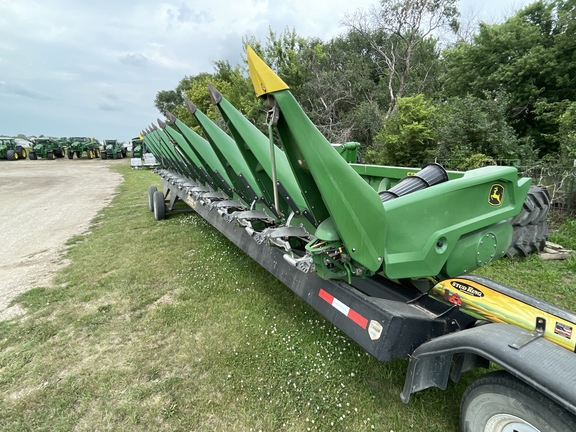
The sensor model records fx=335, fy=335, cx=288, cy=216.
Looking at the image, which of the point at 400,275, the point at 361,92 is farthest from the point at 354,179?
the point at 361,92

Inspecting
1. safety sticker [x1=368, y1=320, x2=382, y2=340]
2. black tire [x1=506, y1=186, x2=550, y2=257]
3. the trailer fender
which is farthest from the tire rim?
black tire [x1=506, y1=186, x2=550, y2=257]

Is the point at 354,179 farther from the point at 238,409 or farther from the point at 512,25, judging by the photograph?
the point at 512,25

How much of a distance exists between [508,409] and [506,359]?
10.9 inches

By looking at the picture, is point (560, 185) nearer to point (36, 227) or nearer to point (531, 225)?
point (531, 225)

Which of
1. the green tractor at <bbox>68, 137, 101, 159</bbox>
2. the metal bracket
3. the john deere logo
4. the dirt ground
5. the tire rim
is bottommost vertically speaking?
the dirt ground

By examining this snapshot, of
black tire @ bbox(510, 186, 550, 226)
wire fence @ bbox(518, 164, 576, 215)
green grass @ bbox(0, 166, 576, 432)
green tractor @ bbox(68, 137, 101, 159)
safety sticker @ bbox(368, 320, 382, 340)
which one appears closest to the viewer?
safety sticker @ bbox(368, 320, 382, 340)

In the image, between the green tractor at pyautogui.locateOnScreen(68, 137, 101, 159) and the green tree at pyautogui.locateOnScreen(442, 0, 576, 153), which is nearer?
the green tree at pyautogui.locateOnScreen(442, 0, 576, 153)

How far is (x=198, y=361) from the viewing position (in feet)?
9.00

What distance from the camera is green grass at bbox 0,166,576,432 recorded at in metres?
2.21

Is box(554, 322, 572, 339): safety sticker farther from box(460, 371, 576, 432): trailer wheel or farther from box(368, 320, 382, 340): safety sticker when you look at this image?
box(368, 320, 382, 340): safety sticker

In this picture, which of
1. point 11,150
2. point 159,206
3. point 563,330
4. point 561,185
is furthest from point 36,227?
point 11,150

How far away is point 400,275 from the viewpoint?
2043mm

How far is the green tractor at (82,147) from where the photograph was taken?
116 feet

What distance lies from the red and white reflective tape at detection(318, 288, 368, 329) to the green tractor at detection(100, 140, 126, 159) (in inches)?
1589
